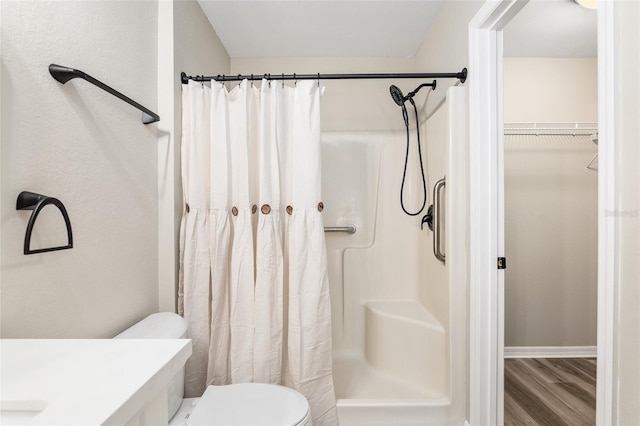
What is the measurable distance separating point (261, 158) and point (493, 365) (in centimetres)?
147

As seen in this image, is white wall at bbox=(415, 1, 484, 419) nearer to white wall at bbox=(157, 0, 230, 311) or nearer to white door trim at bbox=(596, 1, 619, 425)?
white door trim at bbox=(596, 1, 619, 425)

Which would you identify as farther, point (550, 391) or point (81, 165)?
point (550, 391)

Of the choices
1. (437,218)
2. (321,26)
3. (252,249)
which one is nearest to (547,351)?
(437,218)

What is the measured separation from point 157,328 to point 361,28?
2244 millimetres

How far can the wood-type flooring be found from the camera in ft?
5.80

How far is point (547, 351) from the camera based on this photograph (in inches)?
103

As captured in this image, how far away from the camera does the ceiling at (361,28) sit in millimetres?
1948

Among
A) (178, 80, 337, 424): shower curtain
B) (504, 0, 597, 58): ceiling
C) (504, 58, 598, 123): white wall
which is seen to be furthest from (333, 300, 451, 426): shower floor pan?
(504, 0, 597, 58): ceiling

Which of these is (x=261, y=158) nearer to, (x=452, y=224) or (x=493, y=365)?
(x=452, y=224)

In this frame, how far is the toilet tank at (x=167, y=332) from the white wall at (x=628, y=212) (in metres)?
1.34

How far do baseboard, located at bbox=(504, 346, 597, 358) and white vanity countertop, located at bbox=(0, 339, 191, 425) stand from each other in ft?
9.53

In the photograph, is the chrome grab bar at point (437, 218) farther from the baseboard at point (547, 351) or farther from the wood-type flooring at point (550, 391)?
the baseboard at point (547, 351)

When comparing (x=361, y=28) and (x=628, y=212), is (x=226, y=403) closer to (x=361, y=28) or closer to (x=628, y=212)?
(x=628, y=212)

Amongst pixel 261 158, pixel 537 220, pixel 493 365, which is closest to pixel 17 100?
pixel 261 158
